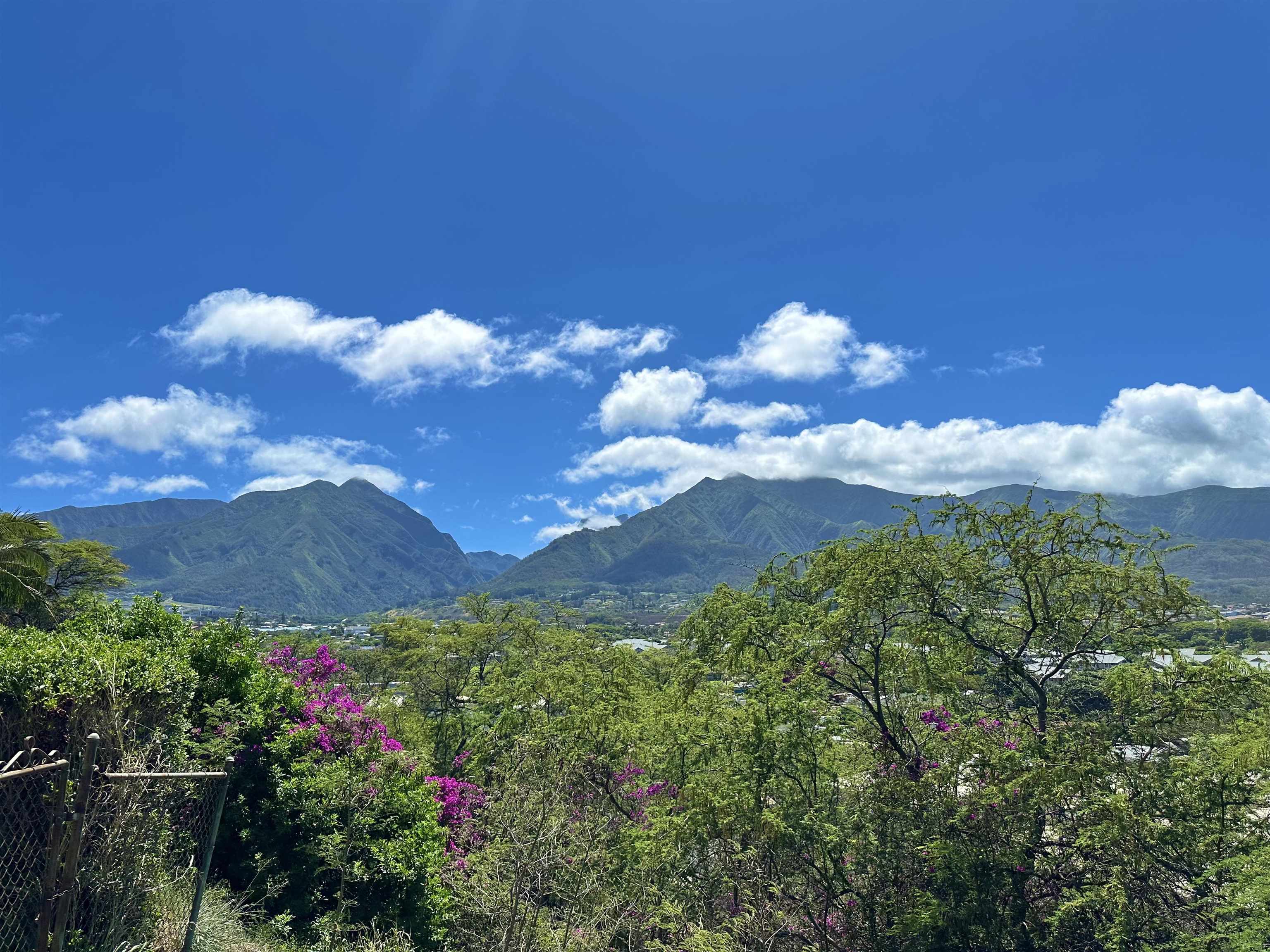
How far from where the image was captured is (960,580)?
1032 centimetres

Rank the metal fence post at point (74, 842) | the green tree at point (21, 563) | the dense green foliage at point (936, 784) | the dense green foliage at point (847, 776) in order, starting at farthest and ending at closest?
the green tree at point (21, 563) → the dense green foliage at point (936, 784) → the dense green foliage at point (847, 776) → the metal fence post at point (74, 842)

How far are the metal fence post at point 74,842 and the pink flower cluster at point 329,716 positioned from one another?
216 inches

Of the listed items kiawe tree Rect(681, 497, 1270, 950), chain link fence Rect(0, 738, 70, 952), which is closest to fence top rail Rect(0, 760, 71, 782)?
chain link fence Rect(0, 738, 70, 952)

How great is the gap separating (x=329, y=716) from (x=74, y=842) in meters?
7.19

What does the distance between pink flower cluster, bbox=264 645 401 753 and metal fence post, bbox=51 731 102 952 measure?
5479mm

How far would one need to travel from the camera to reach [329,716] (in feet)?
38.6

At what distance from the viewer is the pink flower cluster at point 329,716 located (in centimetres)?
1139

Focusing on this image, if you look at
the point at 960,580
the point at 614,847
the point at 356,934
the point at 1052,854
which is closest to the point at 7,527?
the point at 356,934

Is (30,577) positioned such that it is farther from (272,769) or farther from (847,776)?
(847,776)

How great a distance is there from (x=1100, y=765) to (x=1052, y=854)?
165cm

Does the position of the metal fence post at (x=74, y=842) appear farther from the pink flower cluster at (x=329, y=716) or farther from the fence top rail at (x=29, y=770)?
the pink flower cluster at (x=329, y=716)

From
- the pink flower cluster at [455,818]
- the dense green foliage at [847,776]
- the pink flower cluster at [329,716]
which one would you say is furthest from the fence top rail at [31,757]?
the pink flower cluster at [455,818]

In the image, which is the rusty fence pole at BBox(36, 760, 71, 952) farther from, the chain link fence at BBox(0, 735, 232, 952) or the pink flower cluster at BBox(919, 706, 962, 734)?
the pink flower cluster at BBox(919, 706, 962, 734)

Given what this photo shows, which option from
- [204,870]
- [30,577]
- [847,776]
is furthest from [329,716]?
[30,577]
